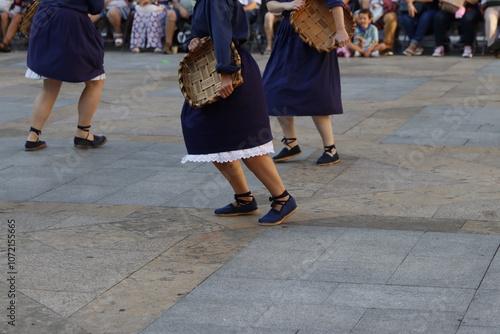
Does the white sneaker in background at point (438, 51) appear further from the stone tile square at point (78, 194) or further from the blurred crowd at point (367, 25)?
the stone tile square at point (78, 194)

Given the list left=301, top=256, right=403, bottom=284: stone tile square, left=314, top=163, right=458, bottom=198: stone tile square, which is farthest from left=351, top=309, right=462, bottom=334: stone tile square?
left=314, top=163, right=458, bottom=198: stone tile square

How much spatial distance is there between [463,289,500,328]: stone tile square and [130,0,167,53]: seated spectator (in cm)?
1307

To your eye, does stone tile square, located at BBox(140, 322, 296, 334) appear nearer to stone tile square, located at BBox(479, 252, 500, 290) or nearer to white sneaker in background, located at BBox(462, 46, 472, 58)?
stone tile square, located at BBox(479, 252, 500, 290)

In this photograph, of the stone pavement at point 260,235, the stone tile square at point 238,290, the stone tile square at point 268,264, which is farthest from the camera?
the stone tile square at point 268,264

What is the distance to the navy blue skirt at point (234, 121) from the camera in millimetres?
5637

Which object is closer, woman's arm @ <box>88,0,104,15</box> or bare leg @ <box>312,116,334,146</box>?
bare leg @ <box>312,116,334,146</box>

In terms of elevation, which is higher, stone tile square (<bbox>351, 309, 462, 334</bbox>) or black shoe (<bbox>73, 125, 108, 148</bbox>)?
stone tile square (<bbox>351, 309, 462, 334</bbox>)

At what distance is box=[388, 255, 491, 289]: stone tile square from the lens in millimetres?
4680

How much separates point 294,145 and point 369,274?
9.84 feet

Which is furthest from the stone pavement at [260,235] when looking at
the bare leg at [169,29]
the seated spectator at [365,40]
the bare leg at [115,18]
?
the bare leg at [115,18]

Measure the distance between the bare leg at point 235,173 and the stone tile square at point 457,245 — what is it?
1.26 metres

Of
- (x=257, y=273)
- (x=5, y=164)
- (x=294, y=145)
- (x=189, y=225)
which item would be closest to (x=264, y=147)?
(x=189, y=225)

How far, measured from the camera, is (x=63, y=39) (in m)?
7.92

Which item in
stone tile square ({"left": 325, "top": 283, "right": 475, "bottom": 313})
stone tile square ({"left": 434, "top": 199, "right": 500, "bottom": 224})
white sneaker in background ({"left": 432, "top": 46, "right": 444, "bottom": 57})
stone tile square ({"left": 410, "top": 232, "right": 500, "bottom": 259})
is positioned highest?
stone tile square ({"left": 325, "top": 283, "right": 475, "bottom": 313})
